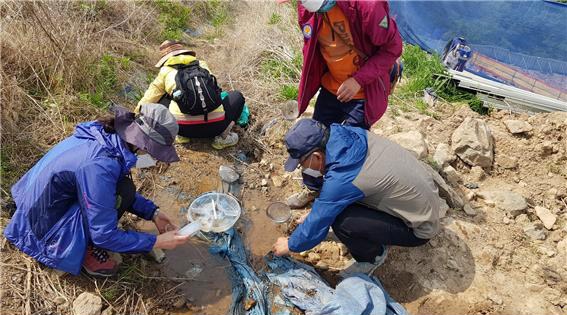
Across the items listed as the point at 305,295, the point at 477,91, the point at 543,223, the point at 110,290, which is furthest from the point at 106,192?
the point at 477,91

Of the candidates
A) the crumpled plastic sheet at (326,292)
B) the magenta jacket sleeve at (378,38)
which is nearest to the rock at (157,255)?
the crumpled plastic sheet at (326,292)

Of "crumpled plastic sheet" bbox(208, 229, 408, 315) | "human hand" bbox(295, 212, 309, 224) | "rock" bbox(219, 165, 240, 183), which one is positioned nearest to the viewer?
"crumpled plastic sheet" bbox(208, 229, 408, 315)

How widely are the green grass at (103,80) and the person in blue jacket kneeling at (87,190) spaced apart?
1763mm

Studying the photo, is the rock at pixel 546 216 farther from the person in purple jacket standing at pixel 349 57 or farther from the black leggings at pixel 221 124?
the black leggings at pixel 221 124

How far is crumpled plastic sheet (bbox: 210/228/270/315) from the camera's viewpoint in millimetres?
2843

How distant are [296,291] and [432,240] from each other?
3.95 ft

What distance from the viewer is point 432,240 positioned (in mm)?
3232

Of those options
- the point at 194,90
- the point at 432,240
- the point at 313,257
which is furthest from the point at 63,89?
the point at 432,240

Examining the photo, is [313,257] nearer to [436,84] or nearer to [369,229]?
[369,229]

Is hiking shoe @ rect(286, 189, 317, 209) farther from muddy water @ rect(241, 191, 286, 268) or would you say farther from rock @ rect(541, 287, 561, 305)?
rock @ rect(541, 287, 561, 305)

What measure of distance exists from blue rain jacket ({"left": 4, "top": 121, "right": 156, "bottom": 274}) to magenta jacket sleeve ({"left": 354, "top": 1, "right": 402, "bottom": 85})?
1573 mm

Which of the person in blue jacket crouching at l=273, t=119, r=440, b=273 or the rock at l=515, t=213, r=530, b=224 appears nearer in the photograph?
the person in blue jacket crouching at l=273, t=119, r=440, b=273

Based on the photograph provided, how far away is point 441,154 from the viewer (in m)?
3.93

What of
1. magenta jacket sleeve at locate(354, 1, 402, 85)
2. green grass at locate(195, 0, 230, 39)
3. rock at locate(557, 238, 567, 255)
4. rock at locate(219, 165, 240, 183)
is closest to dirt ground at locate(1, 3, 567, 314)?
rock at locate(557, 238, 567, 255)
